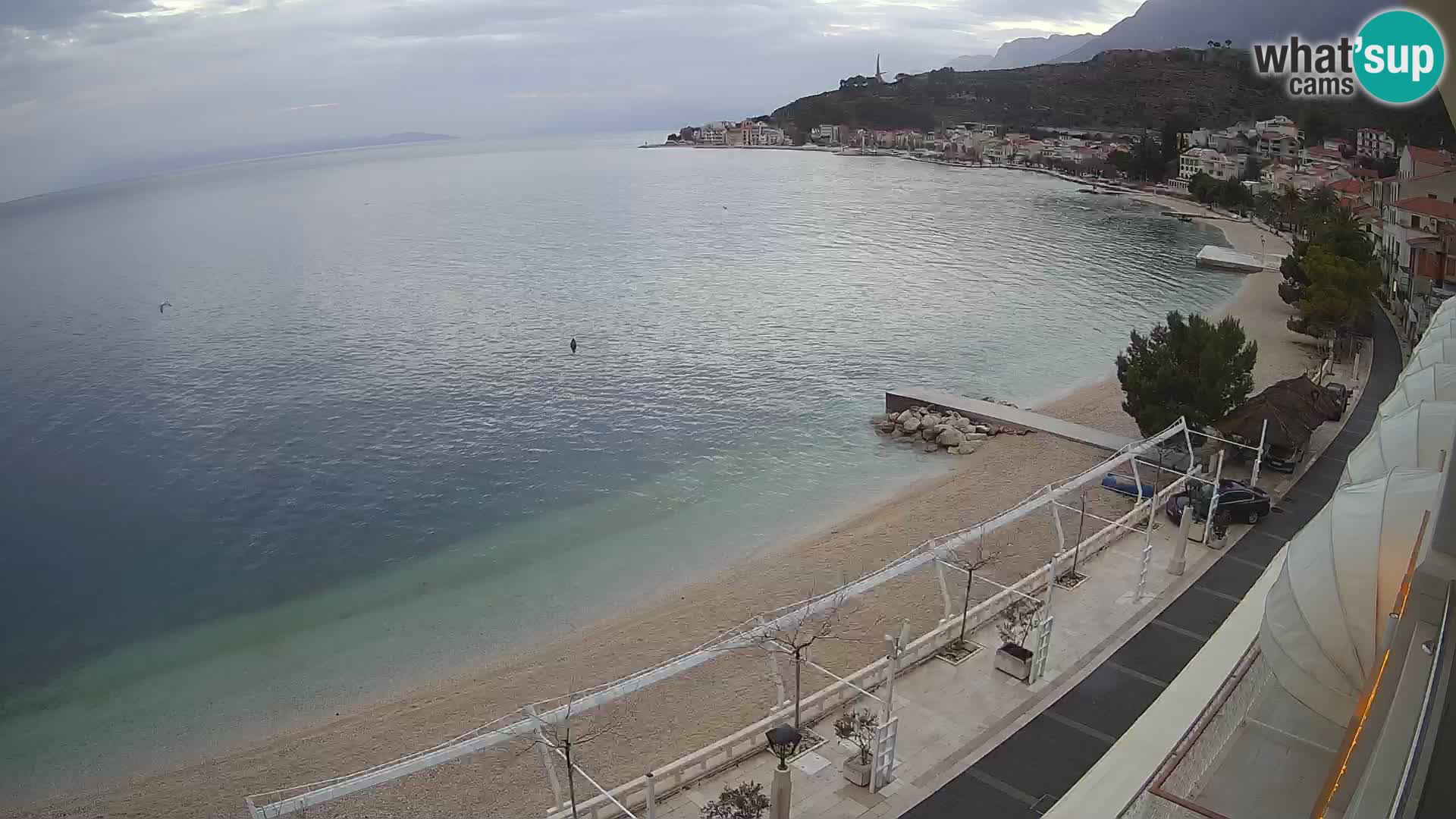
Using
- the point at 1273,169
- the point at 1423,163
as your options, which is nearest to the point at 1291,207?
the point at 1423,163

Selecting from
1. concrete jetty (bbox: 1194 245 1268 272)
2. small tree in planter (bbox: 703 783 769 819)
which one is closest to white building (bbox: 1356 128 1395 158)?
concrete jetty (bbox: 1194 245 1268 272)

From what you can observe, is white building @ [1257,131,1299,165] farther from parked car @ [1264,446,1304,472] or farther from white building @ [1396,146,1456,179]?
parked car @ [1264,446,1304,472]

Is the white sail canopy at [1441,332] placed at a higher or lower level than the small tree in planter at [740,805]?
higher

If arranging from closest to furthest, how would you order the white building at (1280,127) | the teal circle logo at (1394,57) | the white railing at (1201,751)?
the white railing at (1201,751)
the teal circle logo at (1394,57)
the white building at (1280,127)

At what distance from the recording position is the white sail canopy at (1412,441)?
9602mm

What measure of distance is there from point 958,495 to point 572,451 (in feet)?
42.9

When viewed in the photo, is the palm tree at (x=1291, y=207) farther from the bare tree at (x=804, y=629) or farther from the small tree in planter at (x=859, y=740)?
the small tree in planter at (x=859, y=740)

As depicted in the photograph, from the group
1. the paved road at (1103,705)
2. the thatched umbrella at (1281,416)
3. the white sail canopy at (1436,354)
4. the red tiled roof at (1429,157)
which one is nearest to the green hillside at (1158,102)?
the red tiled roof at (1429,157)

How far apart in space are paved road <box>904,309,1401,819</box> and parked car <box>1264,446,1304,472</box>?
85.9 inches

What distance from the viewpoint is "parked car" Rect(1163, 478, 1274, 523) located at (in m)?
18.1

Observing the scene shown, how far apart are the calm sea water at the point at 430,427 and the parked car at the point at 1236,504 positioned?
29.5ft

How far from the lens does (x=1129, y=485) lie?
21.8 metres

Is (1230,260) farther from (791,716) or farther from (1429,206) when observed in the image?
(791,716)

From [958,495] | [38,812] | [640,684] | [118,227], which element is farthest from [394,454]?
[118,227]
